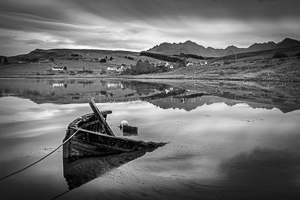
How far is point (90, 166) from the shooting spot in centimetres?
1120

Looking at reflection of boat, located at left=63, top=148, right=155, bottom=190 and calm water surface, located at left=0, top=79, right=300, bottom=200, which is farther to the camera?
reflection of boat, located at left=63, top=148, right=155, bottom=190

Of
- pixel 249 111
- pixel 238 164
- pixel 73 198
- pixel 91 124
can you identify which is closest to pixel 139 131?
pixel 91 124

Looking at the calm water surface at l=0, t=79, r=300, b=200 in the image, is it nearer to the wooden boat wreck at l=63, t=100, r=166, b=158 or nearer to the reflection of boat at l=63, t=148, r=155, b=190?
the reflection of boat at l=63, t=148, r=155, b=190

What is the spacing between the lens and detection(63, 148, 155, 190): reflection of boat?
10.1 metres

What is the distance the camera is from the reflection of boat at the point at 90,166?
33.1 feet

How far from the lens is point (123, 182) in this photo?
31.4ft

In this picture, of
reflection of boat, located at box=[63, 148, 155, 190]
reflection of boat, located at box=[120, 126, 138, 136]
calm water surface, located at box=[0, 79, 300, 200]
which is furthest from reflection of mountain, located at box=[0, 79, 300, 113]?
reflection of boat, located at box=[63, 148, 155, 190]

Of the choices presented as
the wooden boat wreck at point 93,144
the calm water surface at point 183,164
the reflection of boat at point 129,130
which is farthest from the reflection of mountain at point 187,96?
the wooden boat wreck at point 93,144

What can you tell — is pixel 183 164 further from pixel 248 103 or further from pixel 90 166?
pixel 248 103

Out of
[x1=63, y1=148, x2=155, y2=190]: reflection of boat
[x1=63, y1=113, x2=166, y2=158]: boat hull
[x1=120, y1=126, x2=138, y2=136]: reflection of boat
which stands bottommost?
[x1=63, y1=148, x2=155, y2=190]: reflection of boat

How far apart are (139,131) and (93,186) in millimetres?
8288

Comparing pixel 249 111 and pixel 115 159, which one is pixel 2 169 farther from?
pixel 249 111

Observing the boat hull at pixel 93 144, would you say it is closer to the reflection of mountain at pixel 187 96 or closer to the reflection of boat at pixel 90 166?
the reflection of boat at pixel 90 166

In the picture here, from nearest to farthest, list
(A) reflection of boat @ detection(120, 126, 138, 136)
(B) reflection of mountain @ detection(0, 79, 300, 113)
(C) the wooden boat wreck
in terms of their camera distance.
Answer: (C) the wooden boat wreck
(A) reflection of boat @ detection(120, 126, 138, 136)
(B) reflection of mountain @ detection(0, 79, 300, 113)
